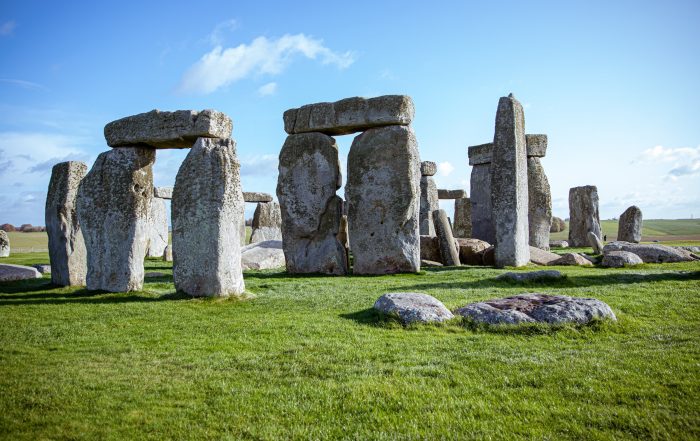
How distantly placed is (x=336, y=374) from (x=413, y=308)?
2346 millimetres

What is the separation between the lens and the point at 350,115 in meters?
14.5

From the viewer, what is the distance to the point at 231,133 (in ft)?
33.2

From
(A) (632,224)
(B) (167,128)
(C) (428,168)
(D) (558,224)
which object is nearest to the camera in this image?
(B) (167,128)

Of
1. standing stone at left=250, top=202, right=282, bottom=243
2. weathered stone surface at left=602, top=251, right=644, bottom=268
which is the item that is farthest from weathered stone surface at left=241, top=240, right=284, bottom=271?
weathered stone surface at left=602, top=251, right=644, bottom=268

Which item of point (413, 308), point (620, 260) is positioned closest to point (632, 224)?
point (620, 260)

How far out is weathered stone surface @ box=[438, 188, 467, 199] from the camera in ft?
97.6

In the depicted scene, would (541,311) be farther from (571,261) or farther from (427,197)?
(427,197)

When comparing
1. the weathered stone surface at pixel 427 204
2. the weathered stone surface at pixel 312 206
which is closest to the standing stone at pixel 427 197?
the weathered stone surface at pixel 427 204

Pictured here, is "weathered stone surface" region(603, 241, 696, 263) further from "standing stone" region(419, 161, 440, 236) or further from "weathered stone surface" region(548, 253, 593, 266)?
"standing stone" region(419, 161, 440, 236)

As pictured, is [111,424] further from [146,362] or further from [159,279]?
[159,279]

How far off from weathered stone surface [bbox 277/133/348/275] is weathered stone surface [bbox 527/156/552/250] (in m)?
9.96

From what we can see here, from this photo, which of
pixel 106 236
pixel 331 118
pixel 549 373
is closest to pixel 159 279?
pixel 106 236

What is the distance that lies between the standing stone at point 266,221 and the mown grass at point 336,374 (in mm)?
18974

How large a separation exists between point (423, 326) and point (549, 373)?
85.0 inches
